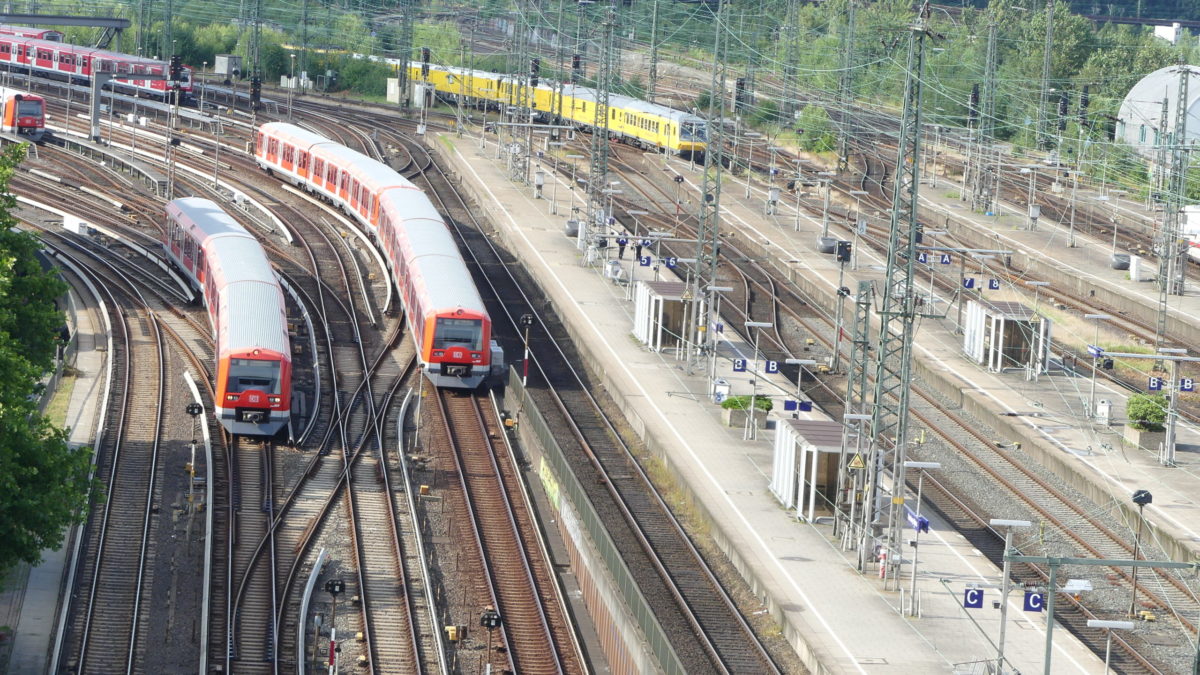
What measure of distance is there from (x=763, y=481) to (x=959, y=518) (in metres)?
4.59

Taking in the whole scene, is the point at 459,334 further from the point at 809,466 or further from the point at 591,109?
the point at 591,109

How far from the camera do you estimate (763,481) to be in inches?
1630

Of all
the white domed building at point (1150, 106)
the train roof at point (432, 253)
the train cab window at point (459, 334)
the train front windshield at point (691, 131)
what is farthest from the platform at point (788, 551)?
the white domed building at point (1150, 106)

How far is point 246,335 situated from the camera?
147 ft

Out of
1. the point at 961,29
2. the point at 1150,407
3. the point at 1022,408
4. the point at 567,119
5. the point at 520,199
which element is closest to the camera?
the point at 1150,407

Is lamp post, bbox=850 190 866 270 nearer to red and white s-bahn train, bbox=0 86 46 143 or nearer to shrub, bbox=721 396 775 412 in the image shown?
shrub, bbox=721 396 775 412

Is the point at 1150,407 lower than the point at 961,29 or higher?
lower

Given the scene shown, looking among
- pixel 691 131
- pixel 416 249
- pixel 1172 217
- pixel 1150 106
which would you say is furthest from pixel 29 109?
pixel 1150 106

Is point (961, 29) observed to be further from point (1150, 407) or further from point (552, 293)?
point (1150, 407)

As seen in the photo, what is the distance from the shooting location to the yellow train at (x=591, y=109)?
89.4 meters

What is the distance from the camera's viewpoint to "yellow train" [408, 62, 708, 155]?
3519 inches

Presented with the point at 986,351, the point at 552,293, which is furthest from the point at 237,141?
the point at 986,351

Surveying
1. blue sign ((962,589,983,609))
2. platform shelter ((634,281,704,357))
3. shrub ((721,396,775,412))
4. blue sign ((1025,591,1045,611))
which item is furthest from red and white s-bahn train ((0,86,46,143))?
blue sign ((1025,591,1045,611))

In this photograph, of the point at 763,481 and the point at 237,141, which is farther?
the point at 237,141
